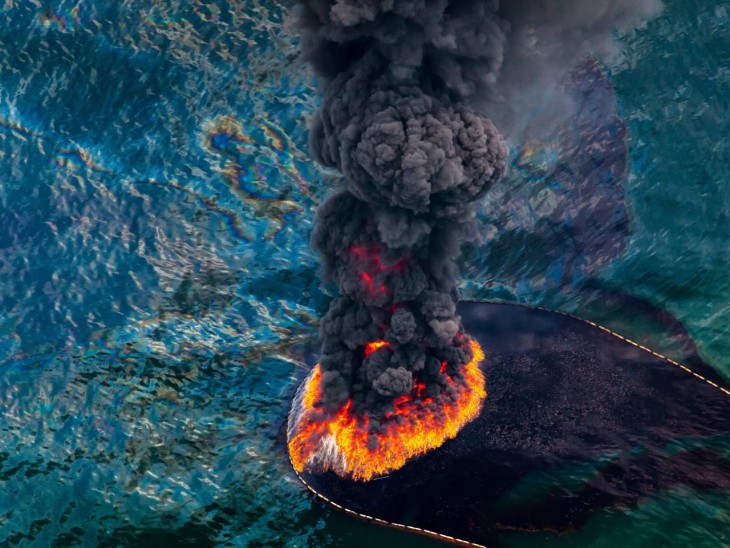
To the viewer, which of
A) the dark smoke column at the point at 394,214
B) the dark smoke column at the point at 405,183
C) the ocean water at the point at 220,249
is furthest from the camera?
the ocean water at the point at 220,249

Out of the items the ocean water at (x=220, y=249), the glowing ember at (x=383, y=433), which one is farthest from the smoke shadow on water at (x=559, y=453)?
the ocean water at (x=220, y=249)

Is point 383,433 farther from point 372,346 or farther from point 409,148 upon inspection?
point 409,148

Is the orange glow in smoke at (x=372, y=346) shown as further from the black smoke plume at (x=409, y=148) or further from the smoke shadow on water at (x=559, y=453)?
the smoke shadow on water at (x=559, y=453)

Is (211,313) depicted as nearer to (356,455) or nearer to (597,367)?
(356,455)

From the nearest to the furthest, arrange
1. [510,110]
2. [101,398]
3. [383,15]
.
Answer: [383,15] < [510,110] < [101,398]

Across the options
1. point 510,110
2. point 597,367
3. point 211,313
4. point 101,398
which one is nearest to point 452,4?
point 510,110

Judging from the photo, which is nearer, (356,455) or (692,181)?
(356,455)
